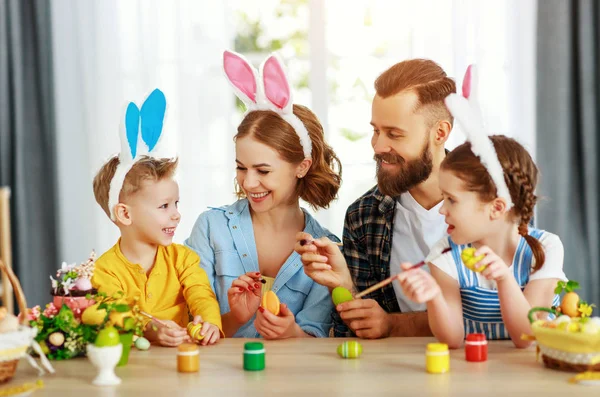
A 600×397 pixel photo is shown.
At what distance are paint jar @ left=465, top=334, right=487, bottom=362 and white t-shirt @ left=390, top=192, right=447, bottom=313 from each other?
655mm

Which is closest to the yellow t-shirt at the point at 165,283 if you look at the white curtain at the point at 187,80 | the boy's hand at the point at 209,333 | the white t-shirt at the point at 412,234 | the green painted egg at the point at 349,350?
the boy's hand at the point at 209,333

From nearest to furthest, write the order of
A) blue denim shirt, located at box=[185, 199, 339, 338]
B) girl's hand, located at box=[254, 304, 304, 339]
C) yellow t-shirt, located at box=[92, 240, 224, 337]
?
girl's hand, located at box=[254, 304, 304, 339] < yellow t-shirt, located at box=[92, 240, 224, 337] < blue denim shirt, located at box=[185, 199, 339, 338]

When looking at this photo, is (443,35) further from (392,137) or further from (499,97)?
(392,137)

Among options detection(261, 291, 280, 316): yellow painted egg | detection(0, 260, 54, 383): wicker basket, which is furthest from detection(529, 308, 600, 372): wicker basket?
detection(0, 260, 54, 383): wicker basket

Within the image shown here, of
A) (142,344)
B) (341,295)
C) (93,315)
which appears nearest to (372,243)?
(341,295)

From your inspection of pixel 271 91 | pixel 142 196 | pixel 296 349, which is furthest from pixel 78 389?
pixel 271 91

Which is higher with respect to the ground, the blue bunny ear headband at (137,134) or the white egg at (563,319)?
the blue bunny ear headband at (137,134)

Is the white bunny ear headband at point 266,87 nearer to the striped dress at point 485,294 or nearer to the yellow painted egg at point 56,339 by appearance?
the striped dress at point 485,294

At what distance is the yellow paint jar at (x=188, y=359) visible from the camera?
4.62 feet

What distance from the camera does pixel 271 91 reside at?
2141mm

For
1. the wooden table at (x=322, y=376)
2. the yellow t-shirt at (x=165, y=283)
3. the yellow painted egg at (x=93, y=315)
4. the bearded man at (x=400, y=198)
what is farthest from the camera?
the bearded man at (x=400, y=198)

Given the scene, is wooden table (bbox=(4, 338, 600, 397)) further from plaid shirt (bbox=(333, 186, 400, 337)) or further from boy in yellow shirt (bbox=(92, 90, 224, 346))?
plaid shirt (bbox=(333, 186, 400, 337))

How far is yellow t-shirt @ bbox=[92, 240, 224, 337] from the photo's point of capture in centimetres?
189

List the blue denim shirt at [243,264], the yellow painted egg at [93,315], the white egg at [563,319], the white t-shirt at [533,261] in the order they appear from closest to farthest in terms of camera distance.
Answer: the white egg at [563,319] < the yellow painted egg at [93,315] < the white t-shirt at [533,261] < the blue denim shirt at [243,264]
